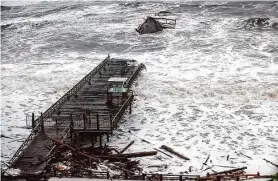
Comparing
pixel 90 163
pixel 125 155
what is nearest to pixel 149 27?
pixel 125 155

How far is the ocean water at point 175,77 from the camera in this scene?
914 inches

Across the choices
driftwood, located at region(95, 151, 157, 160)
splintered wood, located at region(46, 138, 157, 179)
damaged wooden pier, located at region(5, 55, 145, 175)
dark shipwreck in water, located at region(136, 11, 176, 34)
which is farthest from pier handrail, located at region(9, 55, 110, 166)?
dark shipwreck in water, located at region(136, 11, 176, 34)

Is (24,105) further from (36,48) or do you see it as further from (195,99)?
(36,48)

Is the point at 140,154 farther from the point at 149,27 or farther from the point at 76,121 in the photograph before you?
the point at 149,27

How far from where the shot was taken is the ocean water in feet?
76.2

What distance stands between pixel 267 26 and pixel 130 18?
74.9ft

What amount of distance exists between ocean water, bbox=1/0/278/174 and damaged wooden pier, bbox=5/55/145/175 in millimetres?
1452

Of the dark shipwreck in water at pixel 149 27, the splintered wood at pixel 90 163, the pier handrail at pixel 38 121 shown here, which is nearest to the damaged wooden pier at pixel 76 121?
the pier handrail at pixel 38 121

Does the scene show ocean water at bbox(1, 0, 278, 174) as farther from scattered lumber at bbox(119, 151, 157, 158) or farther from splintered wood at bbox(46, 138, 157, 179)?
splintered wood at bbox(46, 138, 157, 179)

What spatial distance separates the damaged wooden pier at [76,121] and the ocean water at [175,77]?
145 cm

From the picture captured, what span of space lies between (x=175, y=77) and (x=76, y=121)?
15.1 meters

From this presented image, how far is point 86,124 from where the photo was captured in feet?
74.1

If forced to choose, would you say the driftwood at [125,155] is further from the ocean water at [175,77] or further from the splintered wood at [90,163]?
the ocean water at [175,77]

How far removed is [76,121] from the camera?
2303cm
